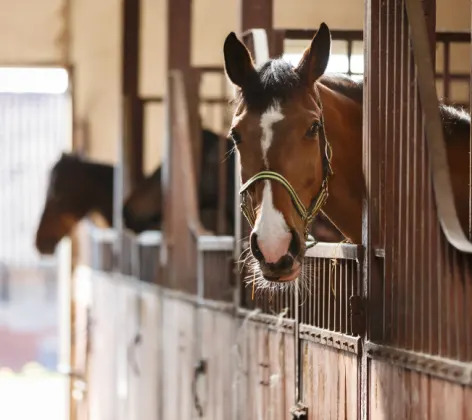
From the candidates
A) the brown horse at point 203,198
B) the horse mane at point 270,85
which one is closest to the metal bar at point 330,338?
the horse mane at point 270,85

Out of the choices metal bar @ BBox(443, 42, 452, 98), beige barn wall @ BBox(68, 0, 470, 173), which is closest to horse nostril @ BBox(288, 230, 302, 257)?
metal bar @ BBox(443, 42, 452, 98)

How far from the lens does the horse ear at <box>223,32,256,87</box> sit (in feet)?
8.21

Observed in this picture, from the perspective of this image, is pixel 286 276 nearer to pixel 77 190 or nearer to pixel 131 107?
pixel 131 107

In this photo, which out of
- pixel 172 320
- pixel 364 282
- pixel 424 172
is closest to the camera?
pixel 424 172

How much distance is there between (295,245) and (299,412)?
2.30 ft

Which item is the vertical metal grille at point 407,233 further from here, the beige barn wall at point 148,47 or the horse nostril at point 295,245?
the beige barn wall at point 148,47

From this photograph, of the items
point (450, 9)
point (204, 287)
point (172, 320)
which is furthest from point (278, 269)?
point (450, 9)

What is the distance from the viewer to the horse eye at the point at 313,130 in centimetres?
245

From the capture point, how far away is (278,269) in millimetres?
2312

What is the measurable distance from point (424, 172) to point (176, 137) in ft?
9.35

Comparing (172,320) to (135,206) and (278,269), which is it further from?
(278,269)

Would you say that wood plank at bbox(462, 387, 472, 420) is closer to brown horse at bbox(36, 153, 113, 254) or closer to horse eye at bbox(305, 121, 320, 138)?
horse eye at bbox(305, 121, 320, 138)

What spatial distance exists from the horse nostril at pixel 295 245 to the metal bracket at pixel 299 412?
68cm

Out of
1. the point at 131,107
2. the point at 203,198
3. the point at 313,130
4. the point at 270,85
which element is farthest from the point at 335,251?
the point at 131,107
